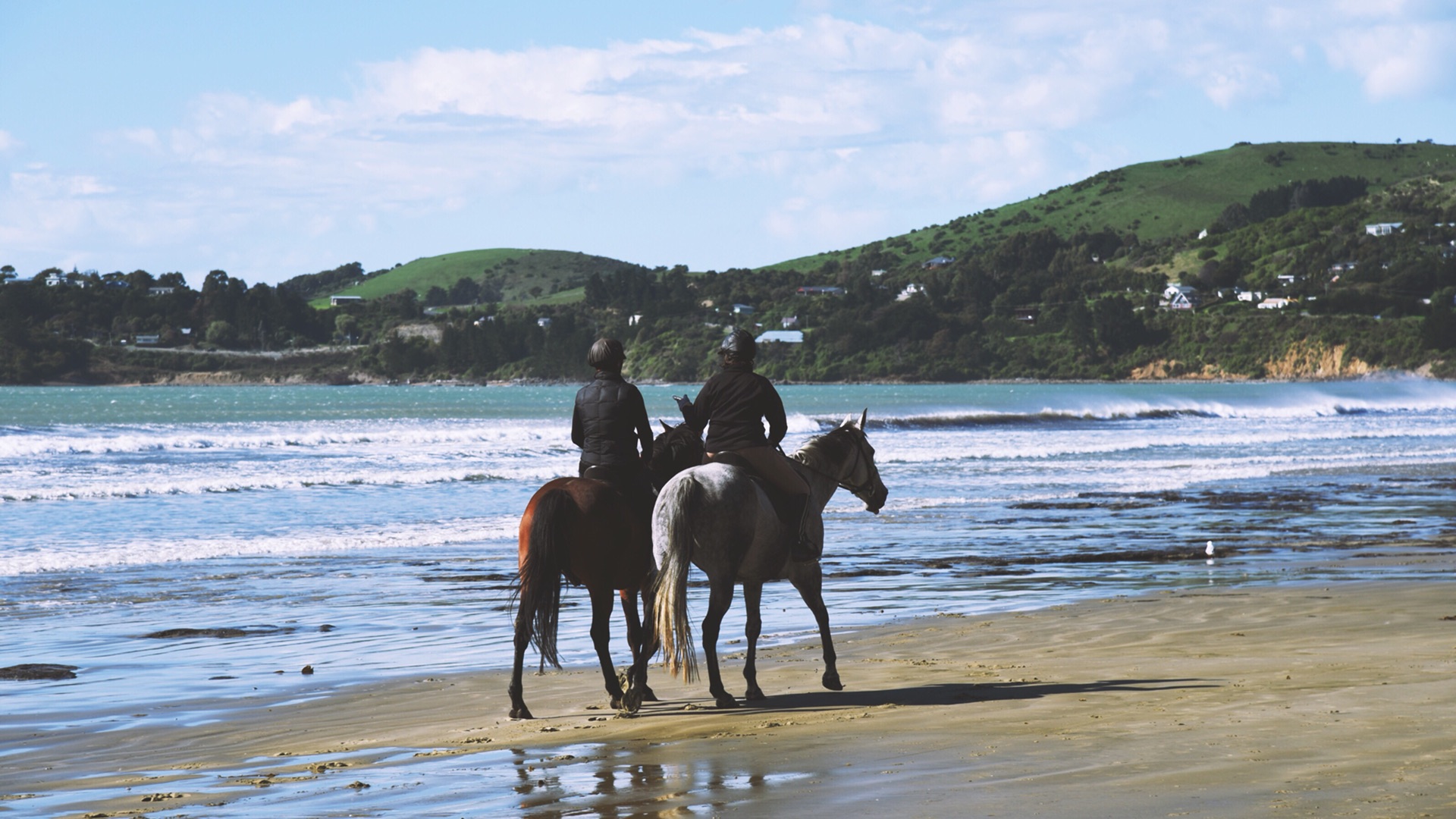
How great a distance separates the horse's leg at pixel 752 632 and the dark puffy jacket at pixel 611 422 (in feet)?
3.83

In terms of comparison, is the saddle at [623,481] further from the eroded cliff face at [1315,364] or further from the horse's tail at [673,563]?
the eroded cliff face at [1315,364]

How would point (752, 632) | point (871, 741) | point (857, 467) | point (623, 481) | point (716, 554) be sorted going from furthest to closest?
point (857, 467) < point (623, 481) < point (752, 632) < point (716, 554) < point (871, 741)

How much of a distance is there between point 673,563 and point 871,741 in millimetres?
1977

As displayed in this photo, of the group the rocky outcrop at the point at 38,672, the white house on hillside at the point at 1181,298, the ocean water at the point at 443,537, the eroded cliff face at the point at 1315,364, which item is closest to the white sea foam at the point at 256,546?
the ocean water at the point at 443,537

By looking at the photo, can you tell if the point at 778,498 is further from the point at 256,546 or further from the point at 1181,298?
the point at 1181,298

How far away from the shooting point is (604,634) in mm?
9125

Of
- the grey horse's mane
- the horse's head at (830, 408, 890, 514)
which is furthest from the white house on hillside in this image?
the grey horse's mane

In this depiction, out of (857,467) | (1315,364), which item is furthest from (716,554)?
(1315,364)

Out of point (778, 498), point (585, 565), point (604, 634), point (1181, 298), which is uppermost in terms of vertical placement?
point (1181, 298)

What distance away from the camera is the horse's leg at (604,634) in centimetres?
903

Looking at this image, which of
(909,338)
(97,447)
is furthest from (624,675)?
(909,338)

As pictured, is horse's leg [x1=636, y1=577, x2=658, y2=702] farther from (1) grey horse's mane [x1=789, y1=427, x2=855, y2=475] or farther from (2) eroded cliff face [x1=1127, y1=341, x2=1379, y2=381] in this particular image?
(2) eroded cliff face [x1=1127, y1=341, x2=1379, y2=381]

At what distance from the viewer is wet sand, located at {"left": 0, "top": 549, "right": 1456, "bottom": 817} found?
20.1 ft

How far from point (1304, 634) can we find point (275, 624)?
30.0 feet
